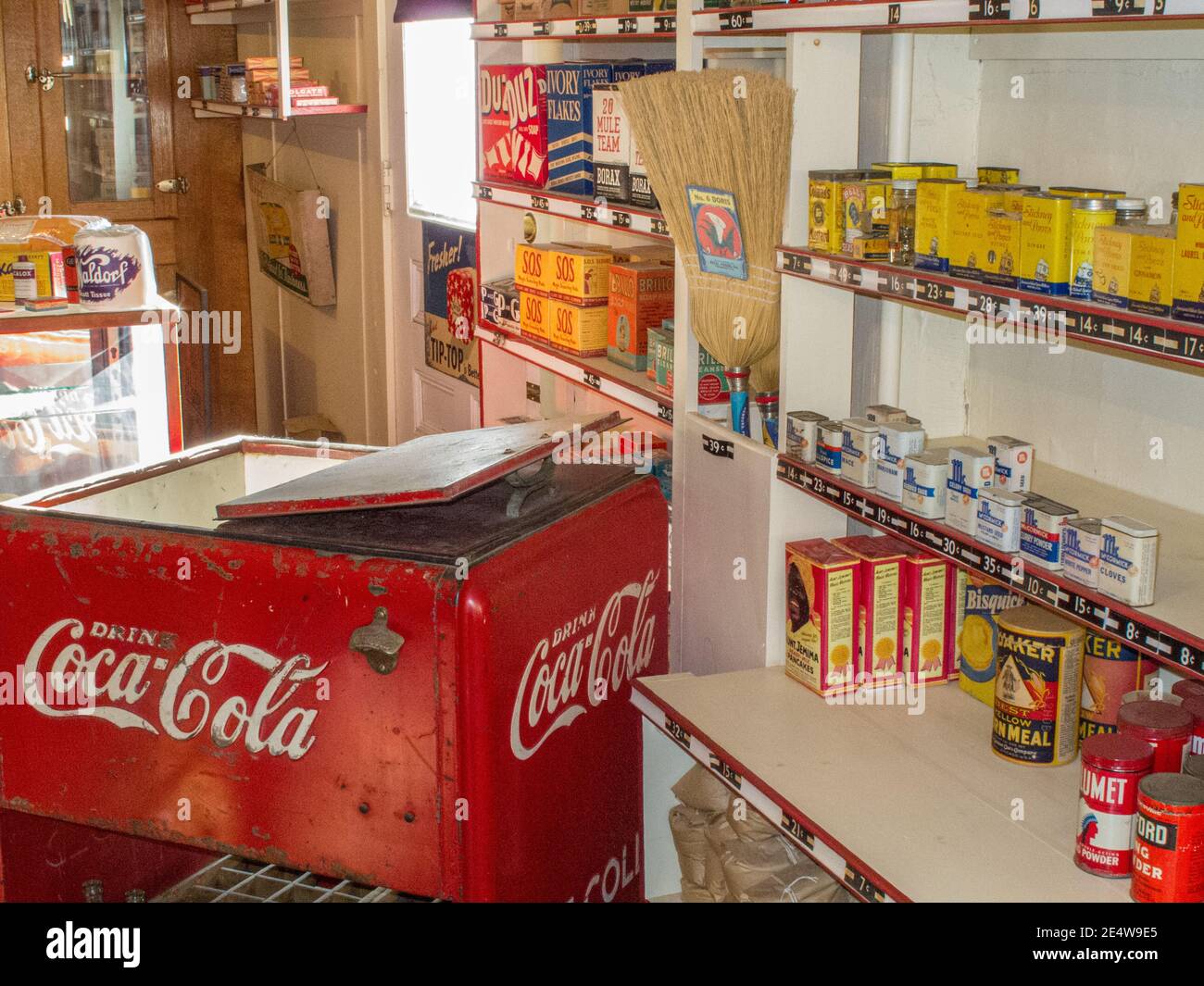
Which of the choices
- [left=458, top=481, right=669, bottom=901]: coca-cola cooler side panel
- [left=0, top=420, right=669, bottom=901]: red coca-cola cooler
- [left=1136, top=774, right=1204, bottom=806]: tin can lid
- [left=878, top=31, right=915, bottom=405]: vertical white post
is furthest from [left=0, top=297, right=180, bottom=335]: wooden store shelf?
[left=1136, top=774, right=1204, bottom=806]: tin can lid

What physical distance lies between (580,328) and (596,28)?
2.67ft

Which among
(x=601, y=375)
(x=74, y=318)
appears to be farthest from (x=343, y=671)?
(x=74, y=318)

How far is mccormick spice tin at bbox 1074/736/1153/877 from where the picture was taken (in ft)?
6.64

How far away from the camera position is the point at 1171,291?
6.03 ft

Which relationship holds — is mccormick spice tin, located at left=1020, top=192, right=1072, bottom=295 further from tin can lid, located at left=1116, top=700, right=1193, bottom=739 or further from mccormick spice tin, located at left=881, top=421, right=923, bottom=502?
tin can lid, located at left=1116, top=700, right=1193, bottom=739

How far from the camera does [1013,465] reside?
235 cm

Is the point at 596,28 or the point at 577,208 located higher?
the point at 596,28

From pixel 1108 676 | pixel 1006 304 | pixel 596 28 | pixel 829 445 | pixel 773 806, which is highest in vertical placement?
pixel 596 28

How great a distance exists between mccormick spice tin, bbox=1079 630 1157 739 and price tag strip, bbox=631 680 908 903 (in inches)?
21.5

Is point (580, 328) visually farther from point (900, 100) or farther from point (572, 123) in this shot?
point (900, 100)

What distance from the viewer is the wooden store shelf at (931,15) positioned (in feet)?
5.87

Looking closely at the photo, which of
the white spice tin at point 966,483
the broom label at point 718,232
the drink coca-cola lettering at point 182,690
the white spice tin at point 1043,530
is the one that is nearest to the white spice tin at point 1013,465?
the white spice tin at point 966,483
